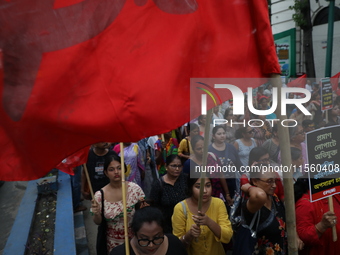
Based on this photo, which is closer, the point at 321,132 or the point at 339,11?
the point at 321,132

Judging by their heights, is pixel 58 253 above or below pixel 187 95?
below

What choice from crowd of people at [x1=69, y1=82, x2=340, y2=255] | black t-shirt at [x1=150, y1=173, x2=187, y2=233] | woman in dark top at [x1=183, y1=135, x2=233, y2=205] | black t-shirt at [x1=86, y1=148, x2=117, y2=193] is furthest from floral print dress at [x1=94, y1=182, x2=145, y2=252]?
black t-shirt at [x1=86, y1=148, x2=117, y2=193]

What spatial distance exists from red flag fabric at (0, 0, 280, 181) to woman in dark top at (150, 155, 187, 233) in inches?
82.2

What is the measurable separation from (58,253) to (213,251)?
80.0 inches

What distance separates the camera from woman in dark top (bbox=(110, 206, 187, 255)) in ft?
8.55

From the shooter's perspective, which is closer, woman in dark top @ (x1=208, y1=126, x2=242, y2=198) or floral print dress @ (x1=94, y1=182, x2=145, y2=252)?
floral print dress @ (x1=94, y1=182, x2=145, y2=252)

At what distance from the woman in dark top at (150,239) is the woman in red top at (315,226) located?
111 centimetres

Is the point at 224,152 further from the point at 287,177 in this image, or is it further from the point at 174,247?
the point at 287,177

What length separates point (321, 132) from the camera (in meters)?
2.88

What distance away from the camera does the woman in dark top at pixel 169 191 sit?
3.93 meters

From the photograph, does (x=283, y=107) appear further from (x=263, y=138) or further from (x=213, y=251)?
(x=263, y=138)

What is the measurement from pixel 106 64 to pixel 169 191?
7.63ft

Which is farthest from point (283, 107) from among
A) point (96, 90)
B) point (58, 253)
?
point (58, 253)

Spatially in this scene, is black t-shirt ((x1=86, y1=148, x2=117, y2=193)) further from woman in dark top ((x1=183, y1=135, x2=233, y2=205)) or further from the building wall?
the building wall
